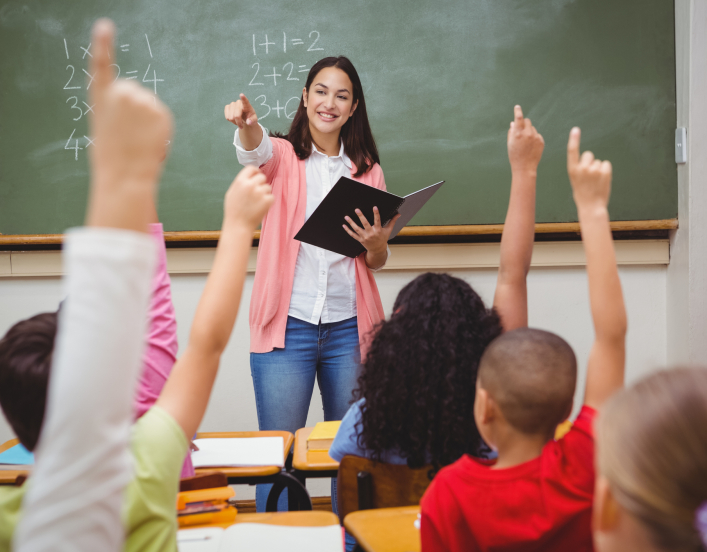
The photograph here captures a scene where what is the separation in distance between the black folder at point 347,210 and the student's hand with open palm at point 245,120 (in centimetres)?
35

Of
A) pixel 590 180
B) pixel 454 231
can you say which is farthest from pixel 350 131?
pixel 590 180

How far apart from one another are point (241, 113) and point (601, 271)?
49.3 inches

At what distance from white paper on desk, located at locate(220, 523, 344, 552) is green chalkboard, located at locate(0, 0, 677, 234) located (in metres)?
1.74

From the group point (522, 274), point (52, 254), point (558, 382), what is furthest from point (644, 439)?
point (52, 254)

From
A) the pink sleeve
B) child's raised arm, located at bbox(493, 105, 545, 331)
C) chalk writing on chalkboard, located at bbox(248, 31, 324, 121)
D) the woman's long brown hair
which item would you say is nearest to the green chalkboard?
chalk writing on chalkboard, located at bbox(248, 31, 324, 121)

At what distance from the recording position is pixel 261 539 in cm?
109

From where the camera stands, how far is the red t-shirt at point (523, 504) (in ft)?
2.95

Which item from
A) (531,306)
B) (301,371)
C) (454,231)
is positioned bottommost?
(301,371)

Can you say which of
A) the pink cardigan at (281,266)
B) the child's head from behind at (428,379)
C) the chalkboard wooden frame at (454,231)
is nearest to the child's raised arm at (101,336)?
the child's head from behind at (428,379)

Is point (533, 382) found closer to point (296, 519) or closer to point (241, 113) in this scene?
point (296, 519)

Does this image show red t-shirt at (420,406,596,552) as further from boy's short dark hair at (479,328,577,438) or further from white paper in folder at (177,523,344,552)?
white paper in folder at (177,523,344,552)

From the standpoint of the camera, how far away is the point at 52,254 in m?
2.72

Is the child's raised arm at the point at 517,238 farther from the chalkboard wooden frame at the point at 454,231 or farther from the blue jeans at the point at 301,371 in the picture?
the chalkboard wooden frame at the point at 454,231

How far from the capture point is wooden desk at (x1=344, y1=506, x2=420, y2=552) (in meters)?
1.06
